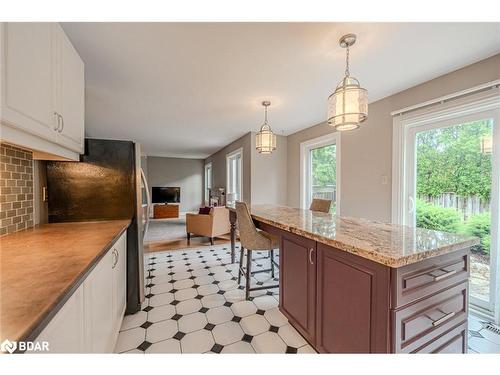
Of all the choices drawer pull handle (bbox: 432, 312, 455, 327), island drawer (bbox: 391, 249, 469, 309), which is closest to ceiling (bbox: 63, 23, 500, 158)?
island drawer (bbox: 391, 249, 469, 309)

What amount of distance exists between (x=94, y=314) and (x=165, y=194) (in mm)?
7532

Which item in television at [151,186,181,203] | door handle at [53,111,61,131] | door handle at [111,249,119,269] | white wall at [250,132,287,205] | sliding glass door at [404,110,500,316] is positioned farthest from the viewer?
television at [151,186,181,203]

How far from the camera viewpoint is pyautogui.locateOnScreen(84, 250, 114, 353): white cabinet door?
0.99 m

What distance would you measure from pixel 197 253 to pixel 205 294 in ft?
4.61

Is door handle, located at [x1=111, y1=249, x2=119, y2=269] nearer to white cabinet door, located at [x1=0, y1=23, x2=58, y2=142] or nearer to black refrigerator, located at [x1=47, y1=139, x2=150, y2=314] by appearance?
black refrigerator, located at [x1=47, y1=139, x2=150, y2=314]

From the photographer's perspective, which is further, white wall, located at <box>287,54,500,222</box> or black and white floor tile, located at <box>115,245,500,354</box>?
white wall, located at <box>287,54,500,222</box>

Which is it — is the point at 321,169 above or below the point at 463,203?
above

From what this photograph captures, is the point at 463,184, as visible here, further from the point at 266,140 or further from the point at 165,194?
the point at 165,194

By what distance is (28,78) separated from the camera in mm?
1024

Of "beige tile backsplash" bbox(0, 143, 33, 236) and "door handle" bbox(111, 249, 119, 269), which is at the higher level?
"beige tile backsplash" bbox(0, 143, 33, 236)

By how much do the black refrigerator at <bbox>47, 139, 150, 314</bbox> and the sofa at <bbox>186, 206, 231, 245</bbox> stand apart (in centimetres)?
213

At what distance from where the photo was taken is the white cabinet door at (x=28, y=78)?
0.90 meters

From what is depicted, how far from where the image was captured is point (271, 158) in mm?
4684

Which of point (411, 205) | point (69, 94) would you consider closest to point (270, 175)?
point (411, 205)
